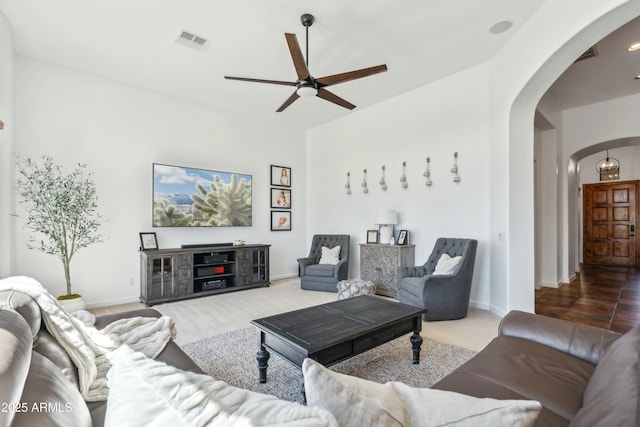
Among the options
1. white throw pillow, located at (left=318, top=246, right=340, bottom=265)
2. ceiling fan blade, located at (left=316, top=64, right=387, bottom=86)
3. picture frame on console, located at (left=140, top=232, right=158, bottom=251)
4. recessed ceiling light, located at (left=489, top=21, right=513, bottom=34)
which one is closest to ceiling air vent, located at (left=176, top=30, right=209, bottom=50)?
ceiling fan blade, located at (left=316, top=64, right=387, bottom=86)

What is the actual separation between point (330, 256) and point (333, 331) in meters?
3.55

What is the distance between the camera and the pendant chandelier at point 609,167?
788 cm

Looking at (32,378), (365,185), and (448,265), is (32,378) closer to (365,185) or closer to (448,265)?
(448,265)

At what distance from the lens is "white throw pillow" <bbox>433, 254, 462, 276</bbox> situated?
3903mm

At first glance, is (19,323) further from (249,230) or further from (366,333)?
(249,230)

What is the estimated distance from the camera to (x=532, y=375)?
1543 millimetres

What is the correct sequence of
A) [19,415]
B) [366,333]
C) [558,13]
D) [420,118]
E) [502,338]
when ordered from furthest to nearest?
[420,118] → [558,13] → [366,333] → [502,338] → [19,415]

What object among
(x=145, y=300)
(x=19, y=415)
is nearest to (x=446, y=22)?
(x=19, y=415)

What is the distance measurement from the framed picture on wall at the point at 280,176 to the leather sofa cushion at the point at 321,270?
2071 millimetres

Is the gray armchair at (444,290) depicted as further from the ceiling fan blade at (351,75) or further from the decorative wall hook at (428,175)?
the ceiling fan blade at (351,75)

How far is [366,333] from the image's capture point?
221 cm

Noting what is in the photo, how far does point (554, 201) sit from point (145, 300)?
23.4 ft

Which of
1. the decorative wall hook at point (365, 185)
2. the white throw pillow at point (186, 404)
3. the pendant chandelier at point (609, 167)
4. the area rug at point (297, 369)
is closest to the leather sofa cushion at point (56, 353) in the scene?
the white throw pillow at point (186, 404)

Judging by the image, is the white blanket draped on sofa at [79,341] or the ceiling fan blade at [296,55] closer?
the white blanket draped on sofa at [79,341]
